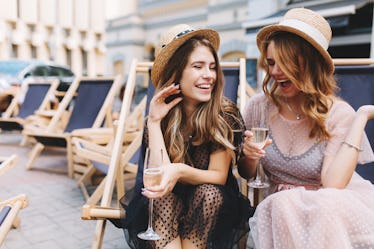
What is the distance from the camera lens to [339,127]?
1.74 m

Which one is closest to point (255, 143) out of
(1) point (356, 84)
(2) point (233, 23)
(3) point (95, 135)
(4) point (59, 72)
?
(1) point (356, 84)

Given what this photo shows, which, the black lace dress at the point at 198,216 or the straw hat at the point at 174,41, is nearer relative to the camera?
the black lace dress at the point at 198,216

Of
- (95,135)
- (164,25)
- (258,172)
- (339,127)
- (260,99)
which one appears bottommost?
(95,135)

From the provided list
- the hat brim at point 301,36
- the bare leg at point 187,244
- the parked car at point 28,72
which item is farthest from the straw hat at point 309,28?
the parked car at point 28,72

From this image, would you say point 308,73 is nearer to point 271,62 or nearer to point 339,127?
point 271,62

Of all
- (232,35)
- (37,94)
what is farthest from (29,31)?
(37,94)

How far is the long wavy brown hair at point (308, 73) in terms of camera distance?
5.73 ft

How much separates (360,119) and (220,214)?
755mm

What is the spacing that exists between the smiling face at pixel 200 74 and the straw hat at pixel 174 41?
0.27 feet

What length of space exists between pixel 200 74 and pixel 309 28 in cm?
56

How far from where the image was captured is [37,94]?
672cm

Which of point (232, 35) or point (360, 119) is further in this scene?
point (232, 35)

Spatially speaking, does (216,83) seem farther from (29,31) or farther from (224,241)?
(29,31)

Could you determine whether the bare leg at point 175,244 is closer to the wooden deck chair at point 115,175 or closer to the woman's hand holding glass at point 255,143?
the wooden deck chair at point 115,175
